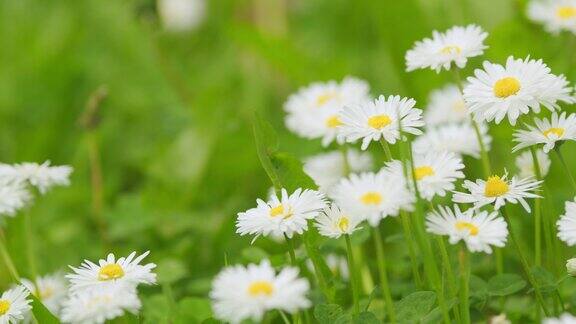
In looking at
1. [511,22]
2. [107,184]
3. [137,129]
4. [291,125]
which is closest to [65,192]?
[107,184]

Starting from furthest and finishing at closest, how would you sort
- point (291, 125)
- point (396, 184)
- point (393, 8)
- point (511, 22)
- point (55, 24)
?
point (55, 24)
point (393, 8)
point (511, 22)
point (291, 125)
point (396, 184)

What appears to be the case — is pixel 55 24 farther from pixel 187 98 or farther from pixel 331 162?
pixel 331 162

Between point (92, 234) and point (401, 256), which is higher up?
point (92, 234)

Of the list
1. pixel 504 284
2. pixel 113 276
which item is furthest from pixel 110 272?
pixel 504 284

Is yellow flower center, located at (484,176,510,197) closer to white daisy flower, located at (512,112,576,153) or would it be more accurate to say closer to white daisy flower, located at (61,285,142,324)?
white daisy flower, located at (512,112,576,153)

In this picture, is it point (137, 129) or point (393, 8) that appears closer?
point (393, 8)

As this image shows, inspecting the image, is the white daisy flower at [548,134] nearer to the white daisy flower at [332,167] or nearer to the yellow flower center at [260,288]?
the yellow flower center at [260,288]
